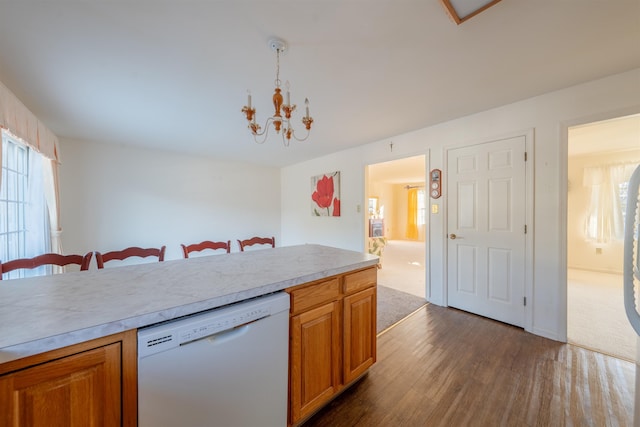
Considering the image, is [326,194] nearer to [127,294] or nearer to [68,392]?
[127,294]

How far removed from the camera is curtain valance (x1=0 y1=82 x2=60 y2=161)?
1.74m

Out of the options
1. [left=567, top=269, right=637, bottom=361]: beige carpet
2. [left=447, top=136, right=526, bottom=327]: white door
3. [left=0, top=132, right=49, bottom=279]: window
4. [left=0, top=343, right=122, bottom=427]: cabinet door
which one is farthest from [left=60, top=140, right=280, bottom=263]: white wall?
[left=567, top=269, right=637, bottom=361]: beige carpet

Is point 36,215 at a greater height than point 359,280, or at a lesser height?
greater

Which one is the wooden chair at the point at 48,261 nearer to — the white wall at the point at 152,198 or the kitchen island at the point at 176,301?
the kitchen island at the point at 176,301

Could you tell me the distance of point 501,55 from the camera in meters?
1.63

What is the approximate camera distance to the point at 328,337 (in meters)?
1.39

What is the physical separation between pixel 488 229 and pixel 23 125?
461cm

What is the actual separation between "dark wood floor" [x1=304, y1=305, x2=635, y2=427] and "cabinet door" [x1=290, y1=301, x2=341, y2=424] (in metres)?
0.17

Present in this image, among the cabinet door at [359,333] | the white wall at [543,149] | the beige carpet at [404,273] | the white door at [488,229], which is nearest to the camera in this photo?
the cabinet door at [359,333]

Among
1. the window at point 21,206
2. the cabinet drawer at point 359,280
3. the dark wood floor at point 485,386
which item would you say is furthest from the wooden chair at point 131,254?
the dark wood floor at point 485,386

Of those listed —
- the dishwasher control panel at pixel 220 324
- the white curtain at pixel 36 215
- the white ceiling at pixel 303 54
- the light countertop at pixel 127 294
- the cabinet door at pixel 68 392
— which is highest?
the white ceiling at pixel 303 54

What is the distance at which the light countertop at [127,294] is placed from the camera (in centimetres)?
70

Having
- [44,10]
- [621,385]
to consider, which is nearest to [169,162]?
[44,10]

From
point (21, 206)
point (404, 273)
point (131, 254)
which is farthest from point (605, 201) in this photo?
point (21, 206)
